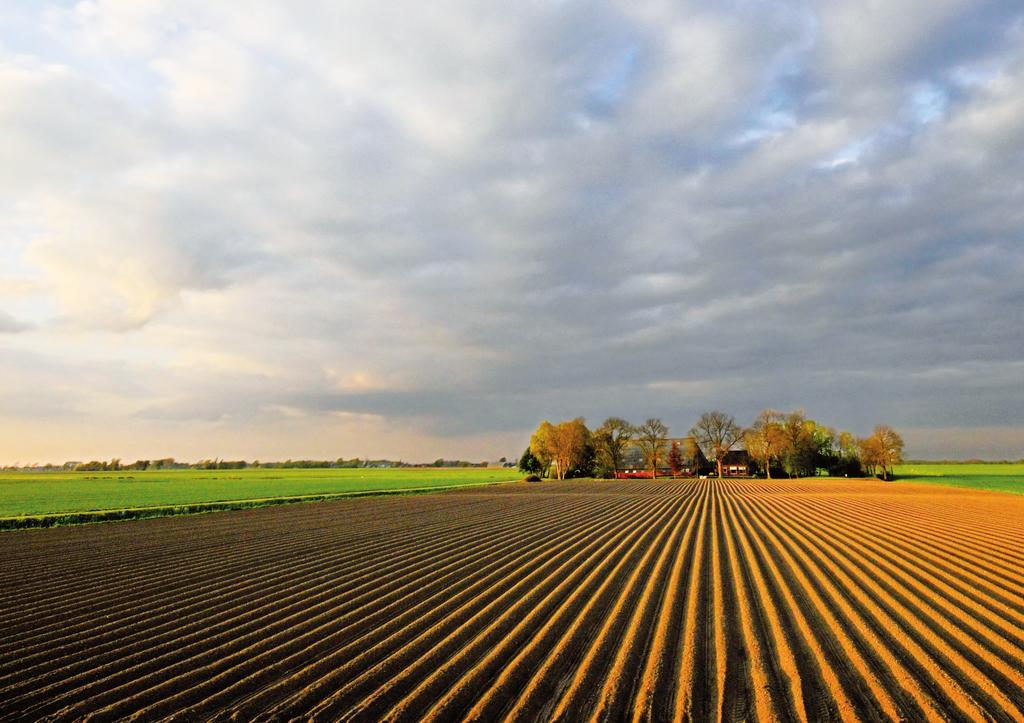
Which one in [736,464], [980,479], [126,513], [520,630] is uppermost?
[736,464]

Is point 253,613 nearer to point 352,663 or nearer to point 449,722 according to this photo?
point 352,663

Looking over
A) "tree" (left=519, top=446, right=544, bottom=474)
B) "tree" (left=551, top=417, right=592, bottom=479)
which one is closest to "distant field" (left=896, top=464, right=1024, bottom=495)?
"tree" (left=551, top=417, right=592, bottom=479)

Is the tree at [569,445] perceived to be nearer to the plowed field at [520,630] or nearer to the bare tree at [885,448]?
the bare tree at [885,448]

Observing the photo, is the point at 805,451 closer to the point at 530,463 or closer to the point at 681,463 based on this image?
the point at 681,463

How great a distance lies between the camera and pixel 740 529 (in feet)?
68.4

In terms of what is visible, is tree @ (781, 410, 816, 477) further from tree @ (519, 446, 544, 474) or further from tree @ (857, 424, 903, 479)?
tree @ (519, 446, 544, 474)

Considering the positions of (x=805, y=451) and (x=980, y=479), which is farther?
(x=805, y=451)

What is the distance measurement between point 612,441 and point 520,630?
81.2m

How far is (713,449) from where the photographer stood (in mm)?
87000

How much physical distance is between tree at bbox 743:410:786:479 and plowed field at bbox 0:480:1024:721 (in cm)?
6879

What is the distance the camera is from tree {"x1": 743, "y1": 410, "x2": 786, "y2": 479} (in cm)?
8194

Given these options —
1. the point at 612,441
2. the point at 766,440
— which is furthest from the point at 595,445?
the point at 766,440

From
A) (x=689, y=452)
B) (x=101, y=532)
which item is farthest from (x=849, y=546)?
(x=689, y=452)

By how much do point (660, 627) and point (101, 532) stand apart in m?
22.1
